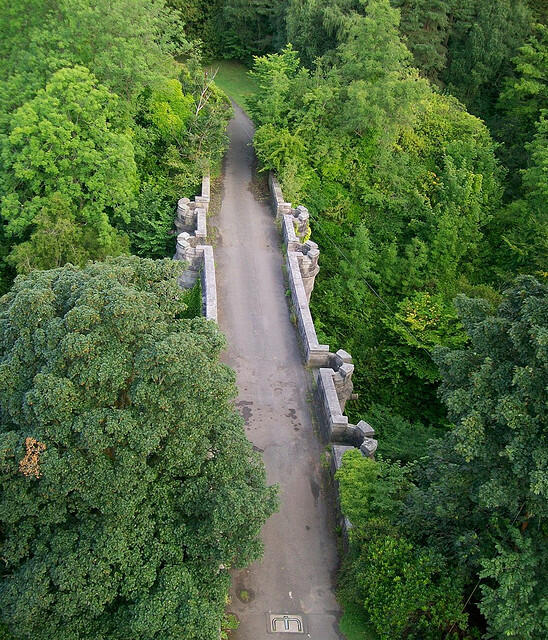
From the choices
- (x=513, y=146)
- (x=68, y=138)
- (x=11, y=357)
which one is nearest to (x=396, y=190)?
(x=513, y=146)

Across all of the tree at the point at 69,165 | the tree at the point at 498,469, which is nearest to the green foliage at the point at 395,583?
the tree at the point at 498,469

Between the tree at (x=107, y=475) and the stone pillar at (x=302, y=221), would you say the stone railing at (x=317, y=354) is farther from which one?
the tree at (x=107, y=475)

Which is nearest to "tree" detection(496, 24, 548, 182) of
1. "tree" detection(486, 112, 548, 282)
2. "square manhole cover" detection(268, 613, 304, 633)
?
"tree" detection(486, 112, 548, 282)

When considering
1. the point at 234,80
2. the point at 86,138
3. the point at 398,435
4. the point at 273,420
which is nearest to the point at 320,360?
the point at 273,420

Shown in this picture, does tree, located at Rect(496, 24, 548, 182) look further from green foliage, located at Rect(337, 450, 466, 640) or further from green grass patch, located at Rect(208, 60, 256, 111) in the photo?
green foliage, located at Rect(337, 450, 466, 640)

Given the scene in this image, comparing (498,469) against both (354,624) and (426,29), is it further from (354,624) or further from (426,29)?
(426,29)
